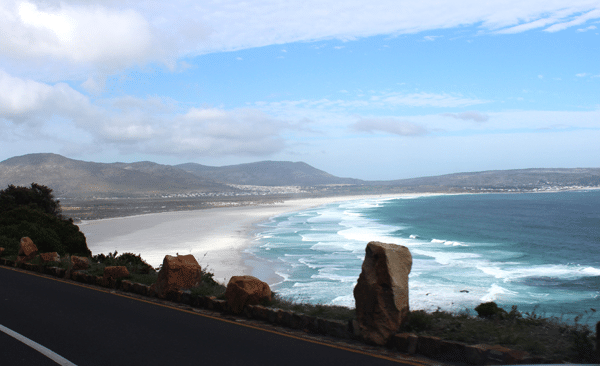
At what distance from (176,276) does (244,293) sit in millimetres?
2333

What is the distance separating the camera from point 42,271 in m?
14.9

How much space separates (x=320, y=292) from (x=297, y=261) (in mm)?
7704

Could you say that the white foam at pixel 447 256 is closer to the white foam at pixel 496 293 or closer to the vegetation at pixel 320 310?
the white foam at pixel 496 293

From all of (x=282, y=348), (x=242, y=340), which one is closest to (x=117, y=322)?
(x=242, y=340)

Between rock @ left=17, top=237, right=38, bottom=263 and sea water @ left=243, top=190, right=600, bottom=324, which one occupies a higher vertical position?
rock @ left=17, top=237, right=38, bottom=263

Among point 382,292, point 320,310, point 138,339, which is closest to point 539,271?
point 320,310

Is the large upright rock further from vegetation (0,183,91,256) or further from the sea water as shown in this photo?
vegetation (0,183,91,256)

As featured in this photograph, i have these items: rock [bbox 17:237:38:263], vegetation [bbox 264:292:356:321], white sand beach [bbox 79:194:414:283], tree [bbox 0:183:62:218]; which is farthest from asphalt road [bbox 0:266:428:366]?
tree [bbox 0:183:62:218]

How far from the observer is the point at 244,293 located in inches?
355

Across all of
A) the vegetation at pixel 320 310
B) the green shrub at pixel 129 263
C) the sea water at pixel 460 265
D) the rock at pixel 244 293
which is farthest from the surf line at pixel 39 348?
the sea water at pixel 460 265

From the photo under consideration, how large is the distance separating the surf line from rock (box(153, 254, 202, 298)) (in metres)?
3.25

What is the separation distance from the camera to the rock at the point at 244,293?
9031 millimetres

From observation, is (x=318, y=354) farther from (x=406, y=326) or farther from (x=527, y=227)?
(x=527, y=227)

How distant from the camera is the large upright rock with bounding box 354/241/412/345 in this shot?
684cm
